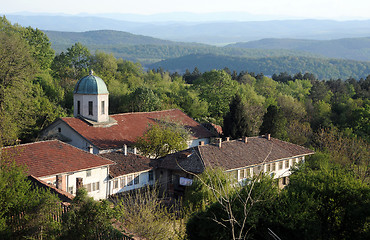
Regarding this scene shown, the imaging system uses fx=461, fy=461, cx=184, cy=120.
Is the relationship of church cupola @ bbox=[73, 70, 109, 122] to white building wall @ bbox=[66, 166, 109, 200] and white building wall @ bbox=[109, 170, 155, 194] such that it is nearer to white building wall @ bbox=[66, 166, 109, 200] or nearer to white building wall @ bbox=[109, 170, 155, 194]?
white building wall @ bbox=[109, 170, 155, 194]

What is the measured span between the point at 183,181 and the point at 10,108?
18432 mm

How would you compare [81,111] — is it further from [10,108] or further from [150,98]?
[150,98]

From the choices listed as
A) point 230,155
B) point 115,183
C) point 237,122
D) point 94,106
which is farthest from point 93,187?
point 237,122

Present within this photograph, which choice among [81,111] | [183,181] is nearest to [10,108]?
[81,111]

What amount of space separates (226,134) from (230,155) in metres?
10.8

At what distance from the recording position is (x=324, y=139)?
47.3 m

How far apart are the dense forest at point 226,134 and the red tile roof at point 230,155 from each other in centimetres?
305

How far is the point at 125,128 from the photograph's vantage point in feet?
147

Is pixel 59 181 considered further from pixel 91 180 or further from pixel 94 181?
pixel 94 181

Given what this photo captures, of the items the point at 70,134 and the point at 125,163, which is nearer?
the point at 125,163

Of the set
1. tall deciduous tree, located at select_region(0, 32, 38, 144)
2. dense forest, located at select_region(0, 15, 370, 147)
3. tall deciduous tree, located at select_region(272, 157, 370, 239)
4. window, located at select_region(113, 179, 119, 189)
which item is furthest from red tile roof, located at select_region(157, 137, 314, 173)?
tall deciduous tree, located at select_region(0, 32, 38, 144)

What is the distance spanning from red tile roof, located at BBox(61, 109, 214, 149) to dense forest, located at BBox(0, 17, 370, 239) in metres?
4.00

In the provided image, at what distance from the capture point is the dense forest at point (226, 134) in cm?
1658

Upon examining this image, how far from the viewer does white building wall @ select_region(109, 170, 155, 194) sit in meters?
34.1
